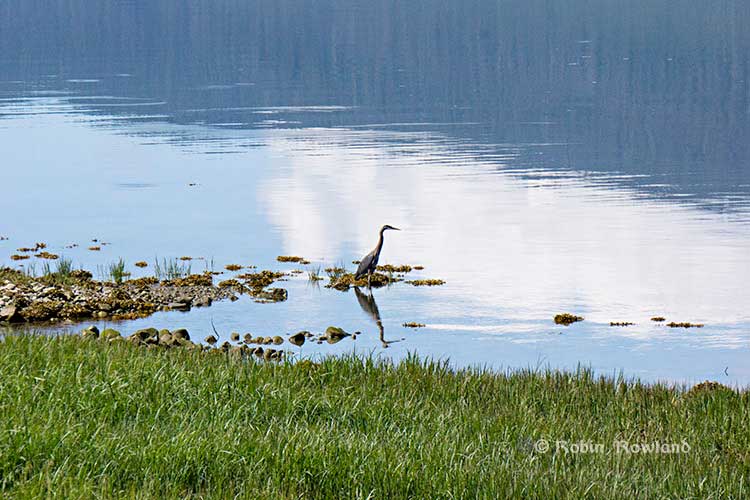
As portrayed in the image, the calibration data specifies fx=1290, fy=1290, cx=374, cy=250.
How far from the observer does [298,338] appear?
866 inches

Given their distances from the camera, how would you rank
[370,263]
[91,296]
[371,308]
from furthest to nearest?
[370,263]
[371,308]
[91,296]

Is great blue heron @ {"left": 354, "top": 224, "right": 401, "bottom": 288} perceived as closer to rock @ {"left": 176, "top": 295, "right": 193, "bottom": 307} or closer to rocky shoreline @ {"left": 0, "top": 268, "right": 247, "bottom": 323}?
rocky shoreline @ {"left": 0, "top": 268, "right": 247, "bottom": 323}

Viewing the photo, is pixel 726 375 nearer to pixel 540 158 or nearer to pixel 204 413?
pixel 204 413

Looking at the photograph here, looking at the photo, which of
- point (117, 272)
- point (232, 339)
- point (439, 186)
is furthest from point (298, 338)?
point (439, 186)

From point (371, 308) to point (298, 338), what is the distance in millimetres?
3138

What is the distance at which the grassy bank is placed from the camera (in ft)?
32.1

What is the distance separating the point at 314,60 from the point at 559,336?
80.3m

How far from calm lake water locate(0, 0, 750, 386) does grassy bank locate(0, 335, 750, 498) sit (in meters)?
4.98

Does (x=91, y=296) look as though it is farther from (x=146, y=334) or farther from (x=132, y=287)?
(x=146, y=334)

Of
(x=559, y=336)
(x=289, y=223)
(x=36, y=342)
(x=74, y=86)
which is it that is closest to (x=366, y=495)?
(x=36, y=342)

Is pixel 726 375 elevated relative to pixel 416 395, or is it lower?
lower

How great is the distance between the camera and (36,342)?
14281 mm

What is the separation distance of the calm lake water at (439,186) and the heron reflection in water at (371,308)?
82 mm

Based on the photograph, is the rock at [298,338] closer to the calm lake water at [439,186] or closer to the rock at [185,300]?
the calm lake water at [439,186]
